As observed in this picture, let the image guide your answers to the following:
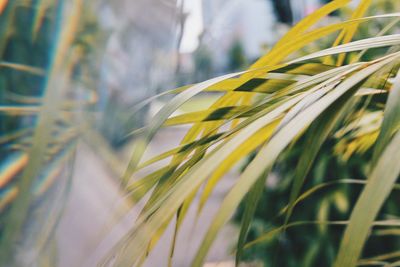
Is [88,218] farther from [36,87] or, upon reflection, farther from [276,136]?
[276,136]

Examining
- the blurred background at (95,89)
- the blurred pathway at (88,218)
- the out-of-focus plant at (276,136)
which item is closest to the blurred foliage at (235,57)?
the blurred background at (95,89)

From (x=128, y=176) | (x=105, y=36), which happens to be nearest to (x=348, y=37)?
(x=128, y=176)

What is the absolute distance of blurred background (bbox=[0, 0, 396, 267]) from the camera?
2.46 feet

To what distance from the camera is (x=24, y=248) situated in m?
0.93

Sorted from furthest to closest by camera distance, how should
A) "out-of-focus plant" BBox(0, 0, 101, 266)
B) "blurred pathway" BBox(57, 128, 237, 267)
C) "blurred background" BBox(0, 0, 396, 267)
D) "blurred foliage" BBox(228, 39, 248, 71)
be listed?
"blurred foliage" BBox(228, 39, 248, 71) < "blurred pathway" BBox(57, 128, 237, 267) < "out-of-focus plant" BBox(0, 0, 101, 266) < "blurred background" BBox(0, 0, 396, 267)

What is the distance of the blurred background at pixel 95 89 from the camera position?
0.75m

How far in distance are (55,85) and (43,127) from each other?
0.04m

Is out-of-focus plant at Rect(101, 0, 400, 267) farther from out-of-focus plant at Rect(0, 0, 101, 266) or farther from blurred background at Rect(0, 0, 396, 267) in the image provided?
out-of-focus plant at Rect(0, 0, 101, 266)

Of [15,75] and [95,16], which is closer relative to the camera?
[15,75]

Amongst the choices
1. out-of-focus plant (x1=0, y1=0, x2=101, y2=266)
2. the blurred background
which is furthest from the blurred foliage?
out-of-focus plant (x1=0, y1=0, x2=101, y2=266)

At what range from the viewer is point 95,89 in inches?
46.6

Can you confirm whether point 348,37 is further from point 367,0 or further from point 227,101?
point 227,101

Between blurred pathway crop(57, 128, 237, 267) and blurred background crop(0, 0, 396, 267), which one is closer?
blurred background crop(0, 0, 396, 267)

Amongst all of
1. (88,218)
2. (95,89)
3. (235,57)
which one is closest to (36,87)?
(95,89)
